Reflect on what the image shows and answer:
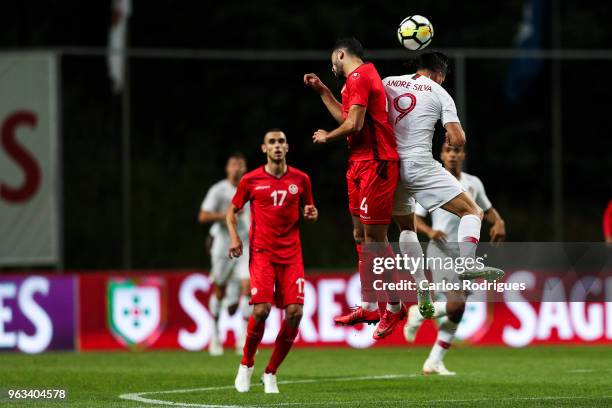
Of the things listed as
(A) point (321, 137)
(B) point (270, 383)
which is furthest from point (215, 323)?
(A) point (321, 137)

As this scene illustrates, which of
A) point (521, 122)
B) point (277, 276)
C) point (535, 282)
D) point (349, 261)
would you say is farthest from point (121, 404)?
point (521, 122)

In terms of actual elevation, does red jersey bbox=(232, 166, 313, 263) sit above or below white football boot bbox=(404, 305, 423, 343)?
above

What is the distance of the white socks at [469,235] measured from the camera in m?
11.5

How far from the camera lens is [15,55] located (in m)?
20.7

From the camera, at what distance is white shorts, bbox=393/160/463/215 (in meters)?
11.4

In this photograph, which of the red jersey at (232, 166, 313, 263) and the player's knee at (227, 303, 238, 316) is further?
the player's knee at (227, 303, 238, 316)

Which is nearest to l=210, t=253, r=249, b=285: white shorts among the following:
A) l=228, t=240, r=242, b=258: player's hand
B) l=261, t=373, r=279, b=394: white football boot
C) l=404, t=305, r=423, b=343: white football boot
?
l=404, t=305, r=423, b=343: white football boot

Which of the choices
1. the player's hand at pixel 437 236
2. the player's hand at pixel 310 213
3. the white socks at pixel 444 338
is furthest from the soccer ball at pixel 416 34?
the white socks at pixel 444 338

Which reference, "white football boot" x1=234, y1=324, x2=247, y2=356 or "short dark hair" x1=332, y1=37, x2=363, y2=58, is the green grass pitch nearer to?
"white football boot" x1=234, y1=324, x2=247, y2=356

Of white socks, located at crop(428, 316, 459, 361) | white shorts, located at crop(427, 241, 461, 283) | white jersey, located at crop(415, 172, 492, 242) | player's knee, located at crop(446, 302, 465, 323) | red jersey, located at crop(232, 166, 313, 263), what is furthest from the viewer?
white jersey, located at crop(415, 172, 492, 242)

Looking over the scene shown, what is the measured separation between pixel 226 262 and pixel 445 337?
5.26m

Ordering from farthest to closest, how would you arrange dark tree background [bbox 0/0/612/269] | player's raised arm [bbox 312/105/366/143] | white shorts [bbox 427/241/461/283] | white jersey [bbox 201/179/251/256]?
dark tree background [bbox 0/0/612/269] → white jersey [bbox 201/179/251/256] → white shorts [bbox 427/241/461/283] → player's raised arm [bbox 312/105/366/143]

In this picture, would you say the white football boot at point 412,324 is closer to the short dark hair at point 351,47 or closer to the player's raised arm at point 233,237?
the player's raised arm at point 233,237

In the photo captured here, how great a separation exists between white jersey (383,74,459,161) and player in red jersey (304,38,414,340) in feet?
0.33
